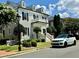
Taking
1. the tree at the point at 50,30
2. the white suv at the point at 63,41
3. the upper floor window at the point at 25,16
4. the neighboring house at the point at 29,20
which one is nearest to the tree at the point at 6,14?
the neighboring house at the point at 29,20

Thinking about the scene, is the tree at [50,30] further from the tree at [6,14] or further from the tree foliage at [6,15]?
the tree foliage at [6,15]

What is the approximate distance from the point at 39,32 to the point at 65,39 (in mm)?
16640

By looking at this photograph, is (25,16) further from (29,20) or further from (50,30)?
(50,30)

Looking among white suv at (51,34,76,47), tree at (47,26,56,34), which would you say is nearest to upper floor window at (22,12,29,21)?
tree at (47,26,56,34)

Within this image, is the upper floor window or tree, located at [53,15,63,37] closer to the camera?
the upper floor window

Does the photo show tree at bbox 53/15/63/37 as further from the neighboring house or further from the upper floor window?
the upper floor window

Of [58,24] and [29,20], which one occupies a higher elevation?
[58,24]

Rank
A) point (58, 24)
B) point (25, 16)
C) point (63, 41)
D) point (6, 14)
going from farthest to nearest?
point (58, 24), point (25, 16), point (6, 14), point (63, 41)

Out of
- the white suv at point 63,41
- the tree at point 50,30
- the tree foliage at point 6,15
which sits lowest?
the white suv at point 63,41

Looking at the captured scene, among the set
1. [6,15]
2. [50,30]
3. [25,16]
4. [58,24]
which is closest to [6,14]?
[6,15]

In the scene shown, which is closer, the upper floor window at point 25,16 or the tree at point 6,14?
the tree at point 6,14

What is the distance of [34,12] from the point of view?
50.6 metres

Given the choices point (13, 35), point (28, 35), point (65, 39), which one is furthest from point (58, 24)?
point (65, 39)

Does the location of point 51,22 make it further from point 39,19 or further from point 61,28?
point 39,19
